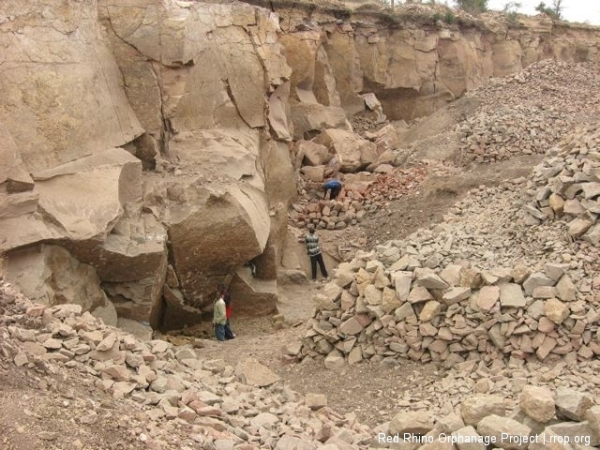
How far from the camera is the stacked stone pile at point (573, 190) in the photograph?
272 inches

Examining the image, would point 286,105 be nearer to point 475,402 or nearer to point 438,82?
point 438,82

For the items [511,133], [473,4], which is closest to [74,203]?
[511,133]

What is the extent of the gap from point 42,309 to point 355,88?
1225 centimetres

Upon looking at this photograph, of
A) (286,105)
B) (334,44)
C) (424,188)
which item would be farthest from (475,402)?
(334,44)

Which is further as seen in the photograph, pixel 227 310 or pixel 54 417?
pixel 227 310

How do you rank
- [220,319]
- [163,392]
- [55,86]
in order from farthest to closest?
1. [220,319]
2. [55,86]
3. [163,392]

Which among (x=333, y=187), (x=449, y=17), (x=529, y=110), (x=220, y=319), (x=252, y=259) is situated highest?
(x=449, y=17)

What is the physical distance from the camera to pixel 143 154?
30.0 feet

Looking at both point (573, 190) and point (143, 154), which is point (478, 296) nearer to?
point (573, 190)

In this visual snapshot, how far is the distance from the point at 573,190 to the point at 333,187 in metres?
5.66

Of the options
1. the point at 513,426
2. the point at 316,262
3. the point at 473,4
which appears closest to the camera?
the point at 513,426

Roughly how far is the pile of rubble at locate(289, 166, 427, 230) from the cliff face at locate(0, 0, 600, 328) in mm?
671

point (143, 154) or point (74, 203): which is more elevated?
point (143, 154)

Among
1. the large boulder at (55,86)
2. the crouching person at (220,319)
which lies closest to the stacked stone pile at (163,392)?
the crouching person at (220,319)
